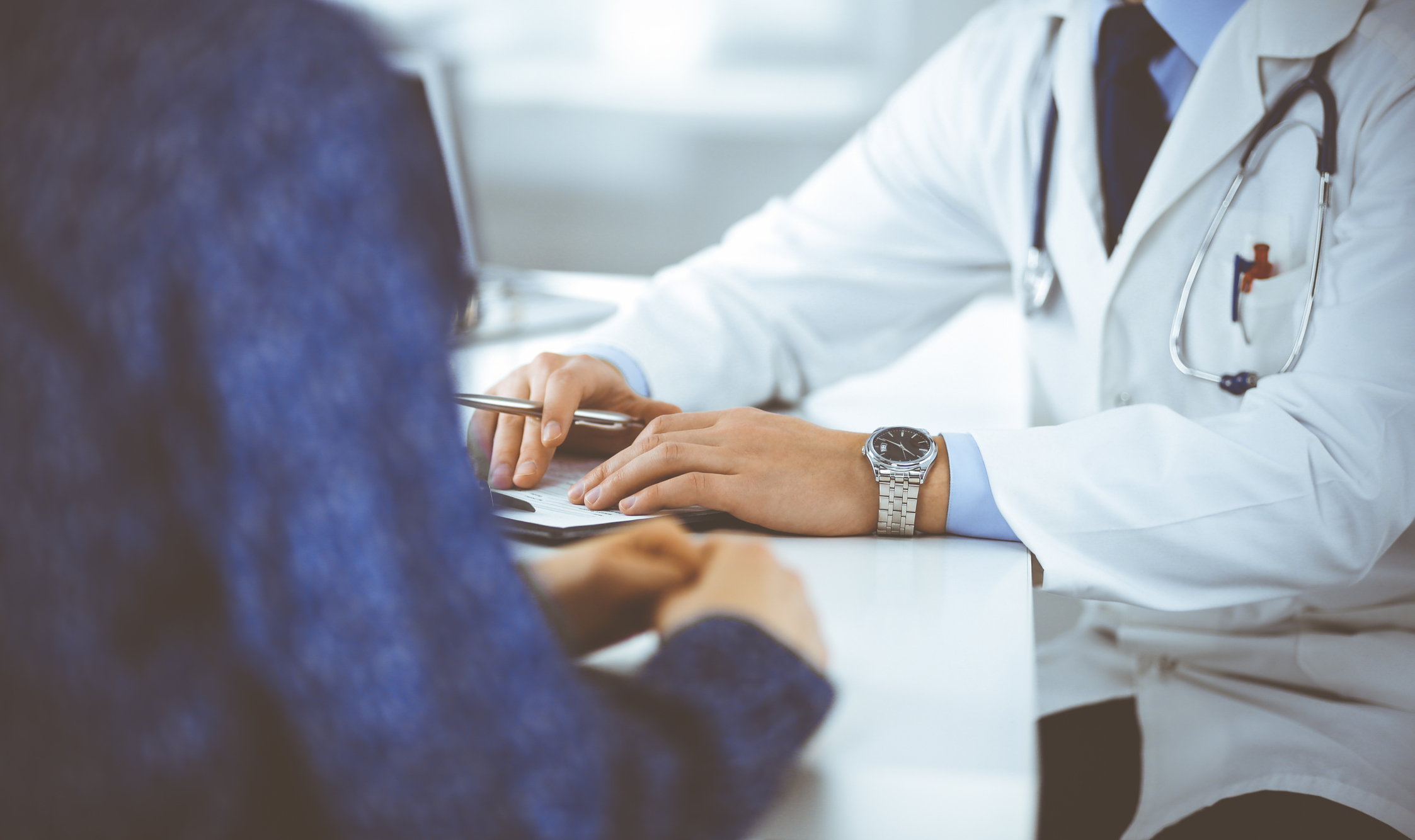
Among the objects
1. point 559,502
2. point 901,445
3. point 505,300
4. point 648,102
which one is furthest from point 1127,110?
point 648,102

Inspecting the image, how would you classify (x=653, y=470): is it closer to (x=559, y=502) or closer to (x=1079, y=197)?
(x=559, y=502)

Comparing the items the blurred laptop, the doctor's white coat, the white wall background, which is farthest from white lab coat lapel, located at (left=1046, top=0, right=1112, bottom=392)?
the white wall background

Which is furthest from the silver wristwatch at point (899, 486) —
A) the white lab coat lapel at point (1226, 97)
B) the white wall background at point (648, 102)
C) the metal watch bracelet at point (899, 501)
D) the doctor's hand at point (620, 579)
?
the white wall background at point (648, 102)

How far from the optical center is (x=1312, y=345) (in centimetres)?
70

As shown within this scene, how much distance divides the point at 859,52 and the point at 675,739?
5.35 ft

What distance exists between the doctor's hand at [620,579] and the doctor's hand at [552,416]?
0.19 meters

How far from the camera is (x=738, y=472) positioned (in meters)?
0.66

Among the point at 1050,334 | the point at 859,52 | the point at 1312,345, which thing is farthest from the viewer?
the point at 859,52

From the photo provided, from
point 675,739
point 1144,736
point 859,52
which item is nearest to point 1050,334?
point 1144,736

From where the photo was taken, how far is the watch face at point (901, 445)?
2.23ft

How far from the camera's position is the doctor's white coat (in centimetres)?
65

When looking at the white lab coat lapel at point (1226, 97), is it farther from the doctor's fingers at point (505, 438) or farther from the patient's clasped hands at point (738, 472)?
the doctor's fingers at point (505, 438)

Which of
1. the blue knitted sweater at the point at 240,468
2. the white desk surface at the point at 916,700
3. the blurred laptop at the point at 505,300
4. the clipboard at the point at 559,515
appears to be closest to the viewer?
the blue knitted sweater at the point at 240,468

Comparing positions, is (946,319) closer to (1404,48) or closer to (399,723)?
(1404,48)
